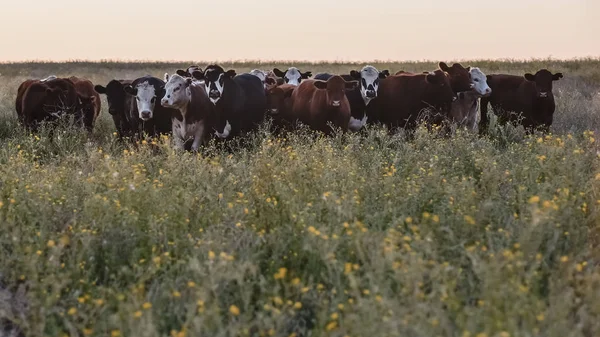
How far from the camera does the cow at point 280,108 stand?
14.5m

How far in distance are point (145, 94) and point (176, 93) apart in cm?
88

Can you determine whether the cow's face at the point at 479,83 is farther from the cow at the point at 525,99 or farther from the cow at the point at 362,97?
the cow at the point at 362,97

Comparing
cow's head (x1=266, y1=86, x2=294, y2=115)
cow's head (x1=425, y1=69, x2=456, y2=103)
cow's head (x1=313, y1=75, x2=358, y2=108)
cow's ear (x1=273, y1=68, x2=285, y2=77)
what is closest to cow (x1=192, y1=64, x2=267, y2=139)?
cow's head (x1=266, y1=86, x2=294, y2=115)

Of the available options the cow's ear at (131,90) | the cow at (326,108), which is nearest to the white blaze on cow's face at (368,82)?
the cow at (326,108)

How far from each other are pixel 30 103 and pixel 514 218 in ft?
38.0

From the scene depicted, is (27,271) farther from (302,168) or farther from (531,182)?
(531,182)

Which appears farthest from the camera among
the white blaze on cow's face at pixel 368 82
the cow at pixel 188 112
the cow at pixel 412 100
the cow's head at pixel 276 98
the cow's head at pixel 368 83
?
the cow at pixel 412 100

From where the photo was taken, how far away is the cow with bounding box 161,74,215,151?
12.8 meters

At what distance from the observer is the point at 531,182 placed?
821cm

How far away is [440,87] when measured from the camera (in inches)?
605

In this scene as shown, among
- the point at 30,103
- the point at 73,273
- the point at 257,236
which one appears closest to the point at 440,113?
the point at 30,103

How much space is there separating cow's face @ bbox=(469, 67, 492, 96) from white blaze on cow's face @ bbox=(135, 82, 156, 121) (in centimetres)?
637

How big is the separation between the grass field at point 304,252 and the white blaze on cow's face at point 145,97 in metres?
3.91

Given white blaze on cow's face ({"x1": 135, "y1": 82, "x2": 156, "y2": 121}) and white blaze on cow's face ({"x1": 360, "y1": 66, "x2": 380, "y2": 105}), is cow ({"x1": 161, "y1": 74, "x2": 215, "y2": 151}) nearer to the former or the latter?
white blaze on cow's face ({"x1": 135, "y1": 82, "x2": 156, "y2": 121})
